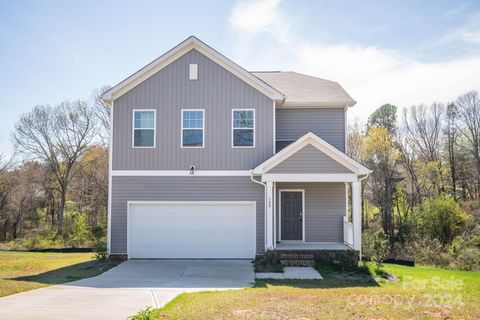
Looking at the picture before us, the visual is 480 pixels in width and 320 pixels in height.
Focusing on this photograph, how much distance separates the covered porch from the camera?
42.7 ft

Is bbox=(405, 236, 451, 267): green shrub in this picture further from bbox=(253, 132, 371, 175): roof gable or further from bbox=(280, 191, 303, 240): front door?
bbox=(253, 132, 371, 175): roof gable

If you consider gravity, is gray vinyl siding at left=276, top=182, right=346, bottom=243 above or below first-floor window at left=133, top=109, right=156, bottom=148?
below

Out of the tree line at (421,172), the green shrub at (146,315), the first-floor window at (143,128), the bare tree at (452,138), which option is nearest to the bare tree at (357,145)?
the tree line at (421,172)

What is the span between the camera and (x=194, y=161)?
47.2 ft

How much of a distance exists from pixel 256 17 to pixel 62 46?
308 inches

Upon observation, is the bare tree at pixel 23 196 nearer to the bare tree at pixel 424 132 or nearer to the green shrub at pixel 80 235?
the green shrub at pixel 80 235

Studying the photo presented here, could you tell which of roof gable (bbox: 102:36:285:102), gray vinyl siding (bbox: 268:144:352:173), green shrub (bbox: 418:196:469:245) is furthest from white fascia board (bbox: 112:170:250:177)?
green shrub (bbox: 418:196:469:245)

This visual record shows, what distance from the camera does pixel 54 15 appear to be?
1280 cm

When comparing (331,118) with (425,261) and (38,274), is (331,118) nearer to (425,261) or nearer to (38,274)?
(425,261)

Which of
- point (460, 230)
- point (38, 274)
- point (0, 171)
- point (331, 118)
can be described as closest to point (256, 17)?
A: point (331, 118)

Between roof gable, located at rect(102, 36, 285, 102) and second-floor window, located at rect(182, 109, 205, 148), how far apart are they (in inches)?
76.8

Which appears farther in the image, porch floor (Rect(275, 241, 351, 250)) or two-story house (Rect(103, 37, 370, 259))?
two-story house (Rect(103, 37, 370, 259))

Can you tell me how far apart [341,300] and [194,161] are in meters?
7.89

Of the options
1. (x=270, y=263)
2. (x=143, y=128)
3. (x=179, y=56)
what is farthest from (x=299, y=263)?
(x=179, y=56)
